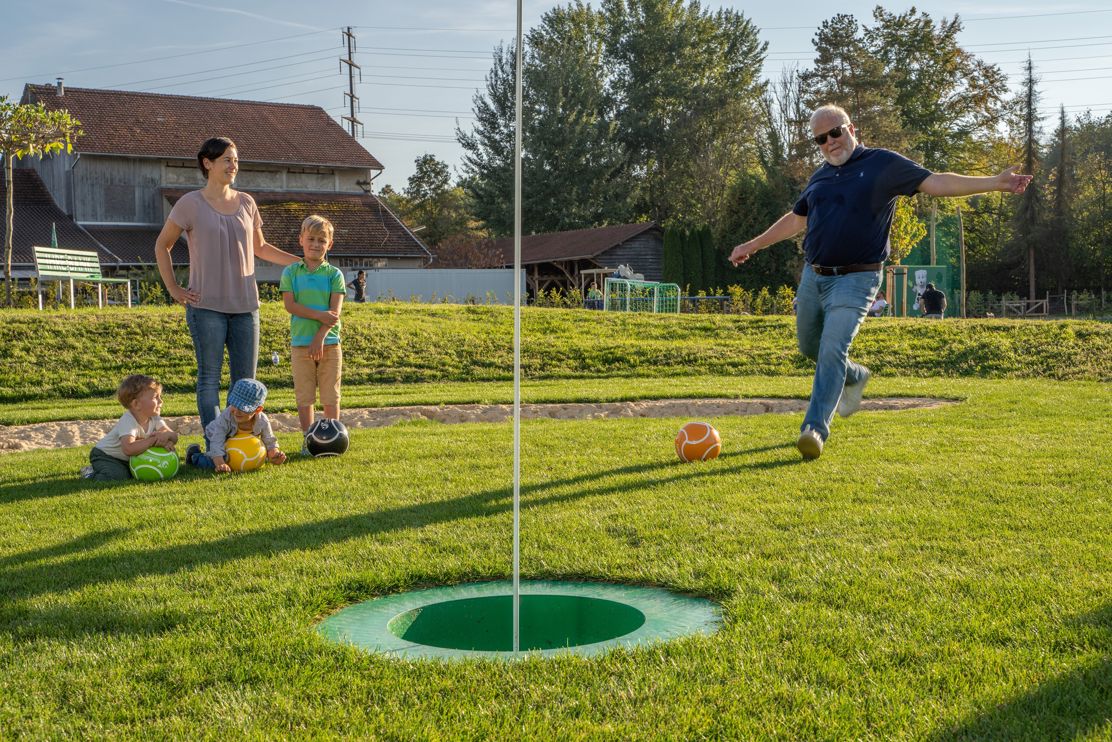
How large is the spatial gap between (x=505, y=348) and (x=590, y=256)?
1106 inches

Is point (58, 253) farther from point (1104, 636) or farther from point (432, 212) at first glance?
point (432, 212)

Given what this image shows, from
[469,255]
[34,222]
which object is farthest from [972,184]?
[469,255]

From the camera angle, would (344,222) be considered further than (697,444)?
Yes

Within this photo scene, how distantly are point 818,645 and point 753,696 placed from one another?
479 millimetres

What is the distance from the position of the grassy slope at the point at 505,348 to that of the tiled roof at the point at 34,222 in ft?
66.8

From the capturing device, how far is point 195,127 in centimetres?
4144

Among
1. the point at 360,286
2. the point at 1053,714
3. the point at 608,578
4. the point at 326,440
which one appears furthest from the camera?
the point at 360,286

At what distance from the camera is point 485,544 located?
4633mm

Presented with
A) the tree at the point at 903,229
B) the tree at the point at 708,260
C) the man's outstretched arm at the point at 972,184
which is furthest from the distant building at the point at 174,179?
the man's outstretched arm at the point at 972,184

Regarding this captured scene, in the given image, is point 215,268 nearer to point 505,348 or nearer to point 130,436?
point 130,436

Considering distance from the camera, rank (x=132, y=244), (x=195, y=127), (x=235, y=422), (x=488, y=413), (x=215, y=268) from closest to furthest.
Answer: (x=235, y=422)
(x=215, y=268)
(x=488, y=413)
(x=132, y=244)
(x=195, y=127)

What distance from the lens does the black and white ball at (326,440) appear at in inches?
299

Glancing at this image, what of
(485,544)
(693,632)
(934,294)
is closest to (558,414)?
Answer: (485,544)

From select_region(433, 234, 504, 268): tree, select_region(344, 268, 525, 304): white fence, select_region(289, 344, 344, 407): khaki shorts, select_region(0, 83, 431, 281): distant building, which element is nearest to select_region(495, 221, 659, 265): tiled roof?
select_region(433, 234, 504, 268): tree
